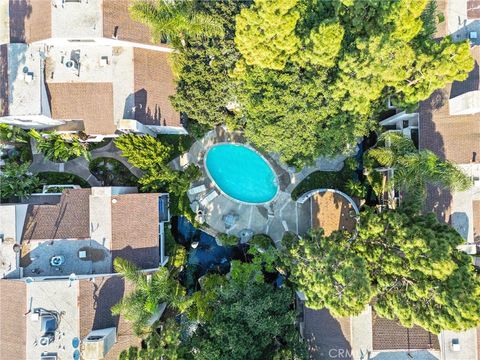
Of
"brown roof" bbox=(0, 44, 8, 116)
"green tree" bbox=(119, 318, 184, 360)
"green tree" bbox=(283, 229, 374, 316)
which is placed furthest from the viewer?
"brown roof" bbox=(0, 44, 8, 116)

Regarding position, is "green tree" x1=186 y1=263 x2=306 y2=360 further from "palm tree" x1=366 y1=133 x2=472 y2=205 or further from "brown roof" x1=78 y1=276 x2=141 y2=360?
"palm tree" x1=366 y1=133 x2=472 y2=205

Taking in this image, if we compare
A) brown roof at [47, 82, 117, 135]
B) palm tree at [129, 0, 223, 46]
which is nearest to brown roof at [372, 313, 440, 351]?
palm tree at [129, 0, 223, 46]

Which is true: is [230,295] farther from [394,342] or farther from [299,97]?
[299,97]

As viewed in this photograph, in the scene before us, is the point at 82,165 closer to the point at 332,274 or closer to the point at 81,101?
the point at 81,101

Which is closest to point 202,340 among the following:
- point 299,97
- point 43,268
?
point 43,268

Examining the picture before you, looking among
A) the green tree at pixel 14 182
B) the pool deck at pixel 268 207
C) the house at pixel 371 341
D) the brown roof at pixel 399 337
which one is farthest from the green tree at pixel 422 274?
the green tree at pixel 14 182

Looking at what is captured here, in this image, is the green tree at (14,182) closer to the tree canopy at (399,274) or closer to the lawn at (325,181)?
the tree canopy at (399,274)
